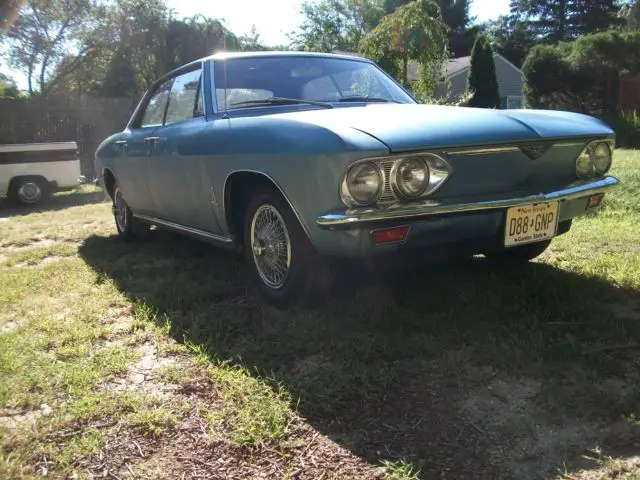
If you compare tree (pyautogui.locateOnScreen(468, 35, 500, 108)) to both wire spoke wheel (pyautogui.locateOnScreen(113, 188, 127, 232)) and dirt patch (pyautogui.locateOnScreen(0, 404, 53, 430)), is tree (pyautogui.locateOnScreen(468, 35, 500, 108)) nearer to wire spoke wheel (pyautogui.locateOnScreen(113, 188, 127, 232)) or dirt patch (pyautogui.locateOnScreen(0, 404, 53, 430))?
wire spoke wheel (pyautogui.locateOnScreen(113, 188, 127, 232))

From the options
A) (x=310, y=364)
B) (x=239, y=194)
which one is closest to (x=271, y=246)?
(x=239, y=194)

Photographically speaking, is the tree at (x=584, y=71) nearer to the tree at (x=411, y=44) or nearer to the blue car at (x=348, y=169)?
the tree at (x=411, y=44)

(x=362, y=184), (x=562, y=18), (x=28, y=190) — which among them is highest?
(x=562, y=18)

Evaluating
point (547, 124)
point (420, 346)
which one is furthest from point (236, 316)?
point (547, 124)

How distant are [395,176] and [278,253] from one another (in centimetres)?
94

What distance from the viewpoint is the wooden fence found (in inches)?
554

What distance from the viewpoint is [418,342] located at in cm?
268

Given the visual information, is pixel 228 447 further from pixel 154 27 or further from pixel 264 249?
pixel 154 27

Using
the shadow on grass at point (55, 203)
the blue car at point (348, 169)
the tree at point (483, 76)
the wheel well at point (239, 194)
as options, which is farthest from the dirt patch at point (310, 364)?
the tree at point (483, 76)

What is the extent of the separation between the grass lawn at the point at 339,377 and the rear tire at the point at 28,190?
6.76m

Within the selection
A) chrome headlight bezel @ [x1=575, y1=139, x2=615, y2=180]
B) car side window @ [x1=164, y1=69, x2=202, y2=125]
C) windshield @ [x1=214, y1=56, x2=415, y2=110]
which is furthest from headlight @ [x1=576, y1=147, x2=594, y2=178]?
car side window @ [x1=164, y1=69, x2=202, y2=125]

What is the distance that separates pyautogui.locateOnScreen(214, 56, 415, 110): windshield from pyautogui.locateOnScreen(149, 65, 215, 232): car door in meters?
0.25

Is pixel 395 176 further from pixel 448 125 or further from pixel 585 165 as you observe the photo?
pixel 585 165

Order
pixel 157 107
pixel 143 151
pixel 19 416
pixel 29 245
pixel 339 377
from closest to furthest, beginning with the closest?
pixel 19 416 < pixel 339 377 < pixel 143 151 < pixel 157 107 < pixel 29 245
